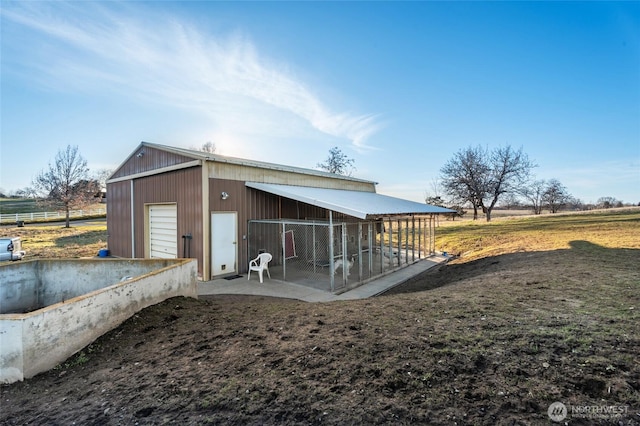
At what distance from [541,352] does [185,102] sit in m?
13.5

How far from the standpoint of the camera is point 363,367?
9.14 feet

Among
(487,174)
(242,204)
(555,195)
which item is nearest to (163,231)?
(242,204)

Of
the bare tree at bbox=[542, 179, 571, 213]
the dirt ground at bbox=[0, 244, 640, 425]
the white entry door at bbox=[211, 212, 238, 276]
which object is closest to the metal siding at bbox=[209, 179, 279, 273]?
the white entry door at bbox=[211, 212, 238, 276]

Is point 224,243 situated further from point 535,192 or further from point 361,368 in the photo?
point 535,192

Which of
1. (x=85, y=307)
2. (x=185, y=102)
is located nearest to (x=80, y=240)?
(x=185, y=102)

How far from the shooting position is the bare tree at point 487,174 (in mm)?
27234

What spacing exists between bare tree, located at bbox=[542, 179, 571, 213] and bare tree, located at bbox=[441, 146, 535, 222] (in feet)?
60.5

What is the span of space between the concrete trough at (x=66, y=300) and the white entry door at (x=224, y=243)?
2.52 m

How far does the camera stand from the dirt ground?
219cm

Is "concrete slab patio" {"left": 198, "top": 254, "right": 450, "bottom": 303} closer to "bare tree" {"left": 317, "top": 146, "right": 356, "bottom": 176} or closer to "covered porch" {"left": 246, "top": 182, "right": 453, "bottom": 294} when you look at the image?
"covered porch" {"left": 246, "top": 182, "right": 453, "bottom": 294}

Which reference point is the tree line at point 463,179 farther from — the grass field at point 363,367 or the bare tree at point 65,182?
the grass field at point 363,367

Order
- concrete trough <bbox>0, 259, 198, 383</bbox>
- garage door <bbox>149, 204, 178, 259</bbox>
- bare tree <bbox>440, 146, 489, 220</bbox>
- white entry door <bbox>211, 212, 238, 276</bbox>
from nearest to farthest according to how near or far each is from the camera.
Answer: concrete trough <bbox>0, 259, 198, 383</bbox>
white entry door <bbox>211, 212, 238, 276</bbox>
garage door <bbox>149, 204, 178, 259</bbox>
bare tree <bbox>440, 146, 489, 220</bbox>

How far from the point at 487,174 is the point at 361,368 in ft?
97.9

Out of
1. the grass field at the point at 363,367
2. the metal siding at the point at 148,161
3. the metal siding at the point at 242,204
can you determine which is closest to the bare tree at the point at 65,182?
the metal siding at the point at 148,161
